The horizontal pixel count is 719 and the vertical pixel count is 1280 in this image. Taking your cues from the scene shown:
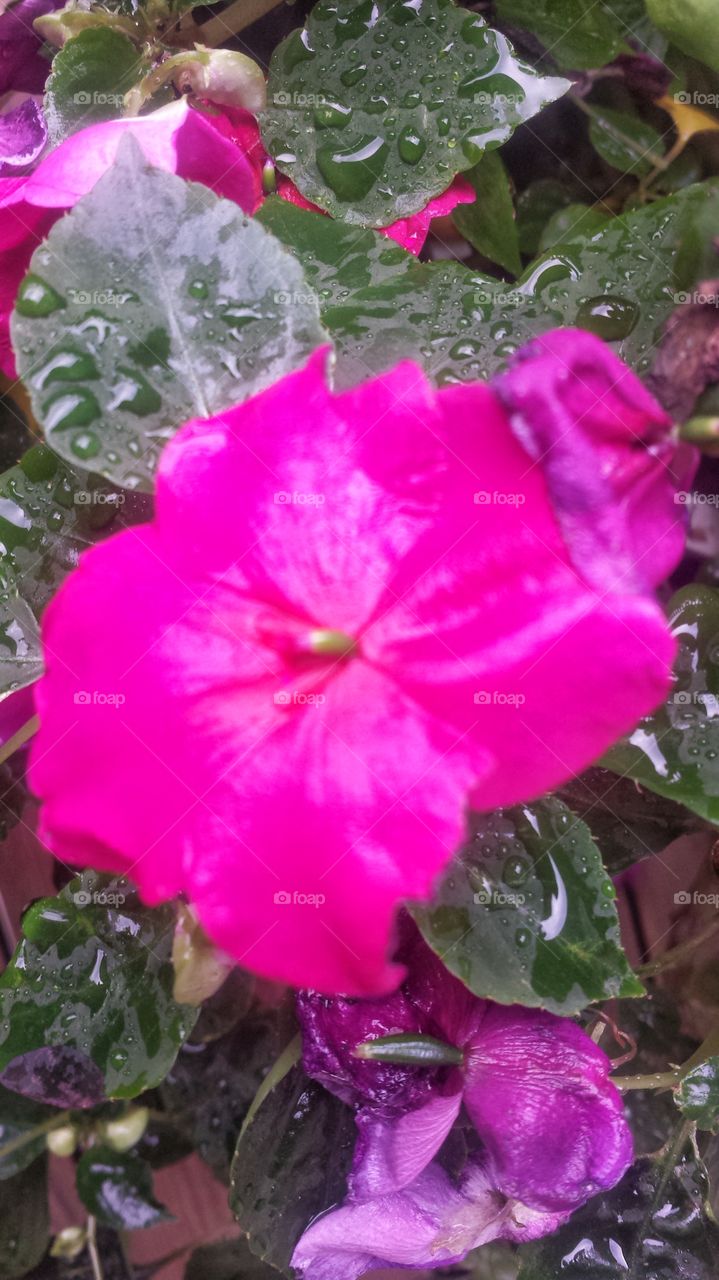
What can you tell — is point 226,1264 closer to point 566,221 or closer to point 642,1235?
point 642,1235

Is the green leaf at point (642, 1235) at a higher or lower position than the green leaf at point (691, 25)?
lower

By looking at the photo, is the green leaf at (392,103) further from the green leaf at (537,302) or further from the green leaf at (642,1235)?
the green leaf at (642,1235)

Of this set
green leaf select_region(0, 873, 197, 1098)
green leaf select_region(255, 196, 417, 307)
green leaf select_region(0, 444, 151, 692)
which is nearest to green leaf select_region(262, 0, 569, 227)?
green leaf select_region(255, 196, 417, 307)

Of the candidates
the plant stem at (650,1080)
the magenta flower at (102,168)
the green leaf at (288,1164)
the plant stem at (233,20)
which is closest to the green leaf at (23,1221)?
the green leaf at (288,1164)

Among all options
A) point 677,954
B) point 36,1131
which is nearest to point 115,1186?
point 36,1131

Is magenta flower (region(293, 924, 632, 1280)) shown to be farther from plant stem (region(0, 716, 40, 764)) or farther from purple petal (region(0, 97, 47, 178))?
purple petal (region(0, 97, 47, 178))

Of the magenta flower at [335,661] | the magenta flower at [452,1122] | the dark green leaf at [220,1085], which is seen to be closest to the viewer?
the magenta flower at [335,661]
